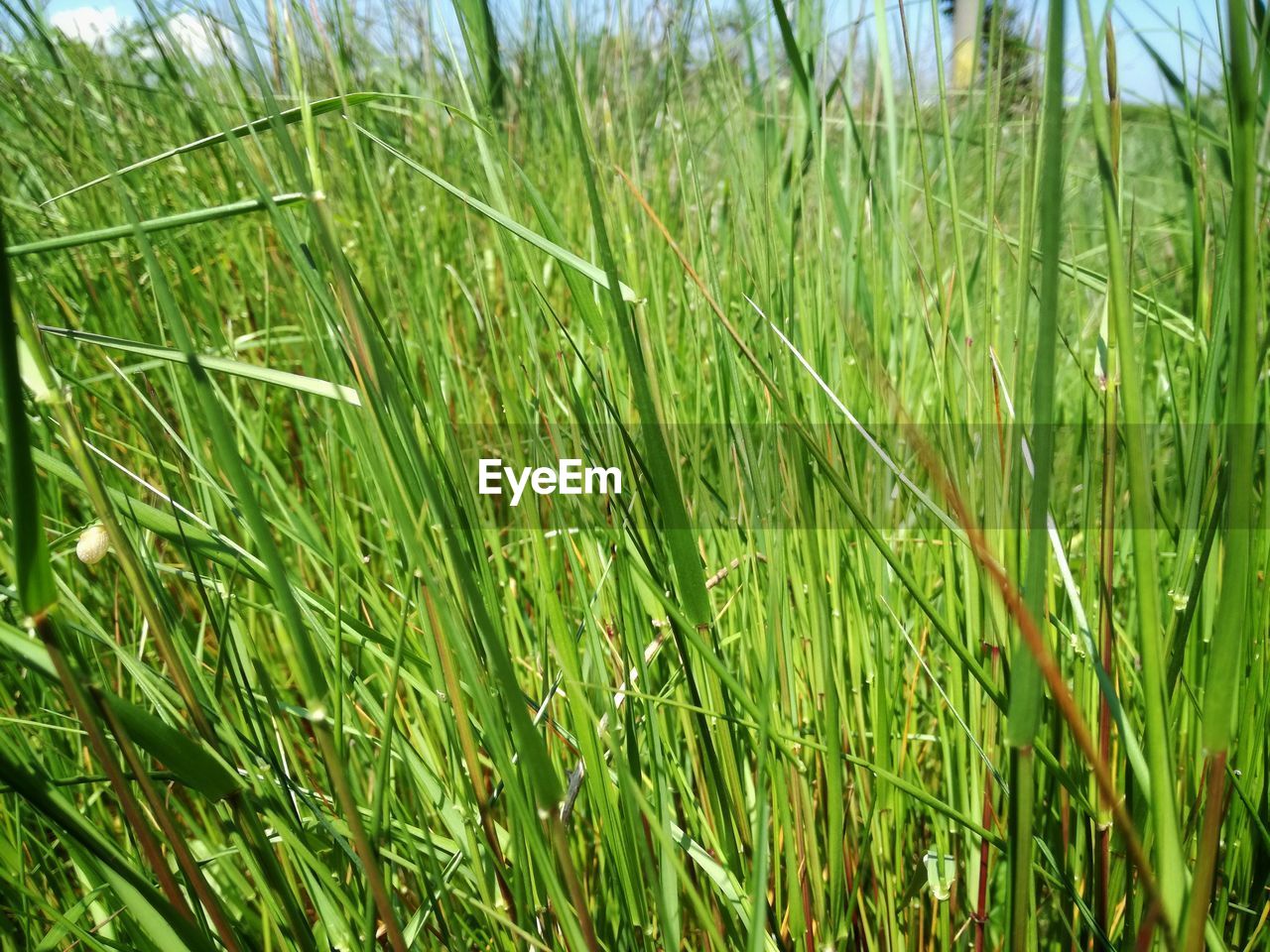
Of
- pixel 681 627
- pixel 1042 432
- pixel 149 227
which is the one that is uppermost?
pixel 149 227

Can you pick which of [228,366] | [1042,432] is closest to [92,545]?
[228,366]

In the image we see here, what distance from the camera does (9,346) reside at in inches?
10.3

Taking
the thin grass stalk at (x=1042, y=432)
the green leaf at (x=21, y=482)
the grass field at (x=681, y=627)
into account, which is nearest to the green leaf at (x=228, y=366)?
the grass field at (x=681, y=627)

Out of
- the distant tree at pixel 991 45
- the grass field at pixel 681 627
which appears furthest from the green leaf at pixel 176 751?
the distant tree at pixel 991 45

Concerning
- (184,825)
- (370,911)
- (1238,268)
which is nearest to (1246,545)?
(1238,268)

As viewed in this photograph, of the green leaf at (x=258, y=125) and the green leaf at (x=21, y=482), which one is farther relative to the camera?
the green leaf at (x=258, y=125)

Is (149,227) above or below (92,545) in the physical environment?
above

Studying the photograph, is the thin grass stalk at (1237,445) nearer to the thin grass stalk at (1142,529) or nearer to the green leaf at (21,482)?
the thin grass stalk at (1142,529)

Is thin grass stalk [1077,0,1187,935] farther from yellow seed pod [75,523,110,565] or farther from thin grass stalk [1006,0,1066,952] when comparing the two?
yellow seed pod [75,523,110,565]

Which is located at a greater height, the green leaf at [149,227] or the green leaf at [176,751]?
the green leaf at [149,227]

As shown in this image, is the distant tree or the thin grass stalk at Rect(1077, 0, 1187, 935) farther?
the distant tree

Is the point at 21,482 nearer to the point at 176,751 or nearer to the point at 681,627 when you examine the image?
the point at 176,751

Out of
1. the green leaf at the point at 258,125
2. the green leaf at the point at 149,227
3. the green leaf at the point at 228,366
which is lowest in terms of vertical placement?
the green leaf at the point at 228,366

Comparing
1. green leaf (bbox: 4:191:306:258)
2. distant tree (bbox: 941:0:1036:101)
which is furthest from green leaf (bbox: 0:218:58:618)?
distant tree (bbox: 941:0:1036:101)
